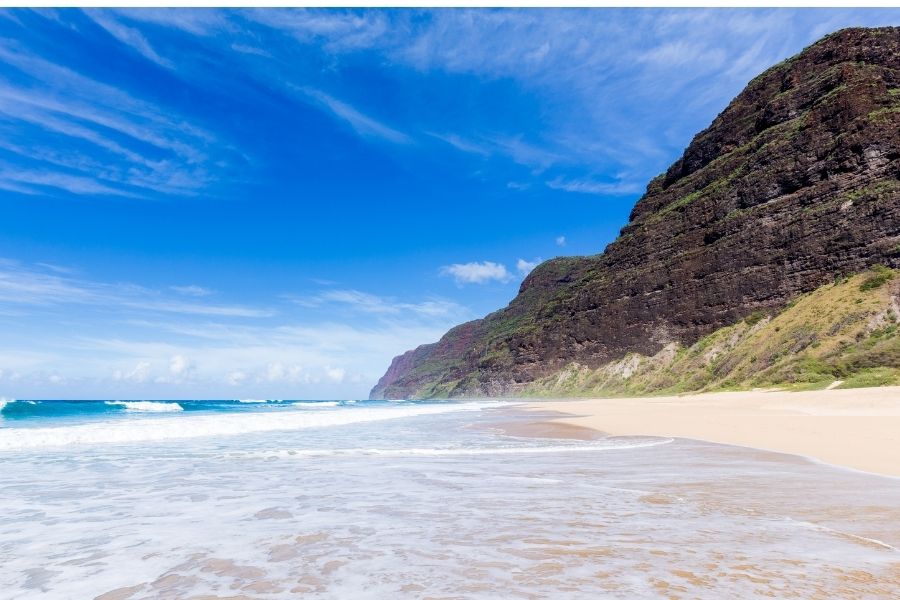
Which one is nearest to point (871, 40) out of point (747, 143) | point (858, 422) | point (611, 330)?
point (747, 143)

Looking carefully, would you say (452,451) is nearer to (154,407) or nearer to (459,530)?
(459,530)

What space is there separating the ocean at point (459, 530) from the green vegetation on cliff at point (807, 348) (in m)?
28.4

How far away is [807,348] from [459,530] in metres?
45.5

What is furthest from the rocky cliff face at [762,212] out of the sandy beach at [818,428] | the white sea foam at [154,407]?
the white sea foam at [154,407]

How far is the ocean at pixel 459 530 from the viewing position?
14.3 feet

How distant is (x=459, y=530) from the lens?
6141 mm

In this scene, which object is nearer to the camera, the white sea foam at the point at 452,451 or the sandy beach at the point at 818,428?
the sandy beach at the point at 818,428

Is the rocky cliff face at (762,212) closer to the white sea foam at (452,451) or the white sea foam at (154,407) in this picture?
the white sea foam at (452,451)

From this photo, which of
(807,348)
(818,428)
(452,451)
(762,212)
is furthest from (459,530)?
(762,212)

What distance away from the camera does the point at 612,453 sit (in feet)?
44.2

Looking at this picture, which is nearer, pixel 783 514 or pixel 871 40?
pixel 783 514

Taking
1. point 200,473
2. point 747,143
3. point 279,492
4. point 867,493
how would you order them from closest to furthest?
point 867,493, point 279,492, point 200,473, point 747,143

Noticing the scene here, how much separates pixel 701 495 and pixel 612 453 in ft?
18.9

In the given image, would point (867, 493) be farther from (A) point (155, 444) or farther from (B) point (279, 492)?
(A) point (155, 444)
